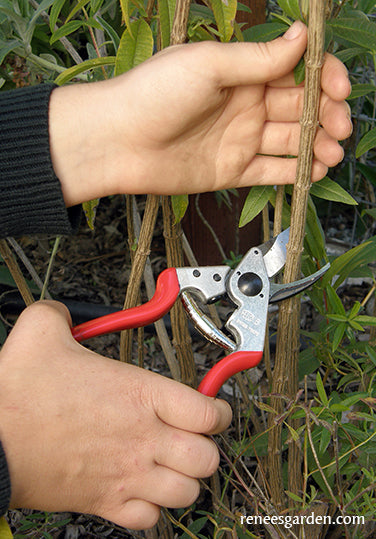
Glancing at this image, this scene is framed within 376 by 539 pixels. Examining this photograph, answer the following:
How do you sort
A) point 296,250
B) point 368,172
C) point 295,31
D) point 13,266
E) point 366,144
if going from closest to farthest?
point 295,31 < point 296,250 < point 366,144 < point 13,266 < point 368,172

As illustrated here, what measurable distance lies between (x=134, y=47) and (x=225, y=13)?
0.16 meters

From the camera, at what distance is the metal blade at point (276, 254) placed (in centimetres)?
92

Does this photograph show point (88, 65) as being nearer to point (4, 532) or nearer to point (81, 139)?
point (81, 139)

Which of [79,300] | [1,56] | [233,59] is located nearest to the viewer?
[233,59]

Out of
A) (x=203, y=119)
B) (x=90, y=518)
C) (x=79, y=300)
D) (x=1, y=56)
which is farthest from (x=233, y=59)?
(x=79, y=300)

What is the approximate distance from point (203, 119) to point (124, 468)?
53 cm

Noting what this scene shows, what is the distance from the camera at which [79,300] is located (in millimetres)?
2002

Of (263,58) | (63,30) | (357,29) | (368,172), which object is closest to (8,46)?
(63,30)

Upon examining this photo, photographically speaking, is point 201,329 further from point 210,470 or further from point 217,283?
point 210,470

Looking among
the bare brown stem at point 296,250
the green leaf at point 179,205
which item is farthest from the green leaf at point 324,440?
the green leaf at point 179,205

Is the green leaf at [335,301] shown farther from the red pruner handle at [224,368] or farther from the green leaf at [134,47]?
the green leaf at [134,47]

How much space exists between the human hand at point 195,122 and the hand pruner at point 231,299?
14cm

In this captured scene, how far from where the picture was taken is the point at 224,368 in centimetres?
87

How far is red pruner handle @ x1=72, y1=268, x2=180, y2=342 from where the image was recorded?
2.91ft
